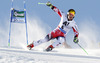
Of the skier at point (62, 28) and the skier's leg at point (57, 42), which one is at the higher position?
the skier at point (62, 28)

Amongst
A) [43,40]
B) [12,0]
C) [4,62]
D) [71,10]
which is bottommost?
[4,62]

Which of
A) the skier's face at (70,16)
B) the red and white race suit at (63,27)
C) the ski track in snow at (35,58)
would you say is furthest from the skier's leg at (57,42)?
the ski track in snow at (35,58)

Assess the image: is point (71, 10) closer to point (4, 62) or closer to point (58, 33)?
point (58, 33)

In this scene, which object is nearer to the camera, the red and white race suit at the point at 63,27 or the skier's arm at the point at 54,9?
the red and white race suit at the point at 63,27

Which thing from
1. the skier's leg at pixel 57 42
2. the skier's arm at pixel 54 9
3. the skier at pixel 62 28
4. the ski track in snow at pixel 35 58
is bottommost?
the ski track in snow at pixel 35 58

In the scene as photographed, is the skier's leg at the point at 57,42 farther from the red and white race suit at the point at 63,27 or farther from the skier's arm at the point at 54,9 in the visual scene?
the skier's arm at the point at 54,9

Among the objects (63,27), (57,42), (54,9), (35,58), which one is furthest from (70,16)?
(35,58)

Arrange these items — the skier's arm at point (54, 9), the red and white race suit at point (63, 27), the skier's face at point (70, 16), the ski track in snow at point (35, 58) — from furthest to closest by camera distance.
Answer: the skier's arm at point (54, 9), the red and white race suit at point (63, 27), the skier's face at point (70, 16), the ski track in snow at point (35, 58)

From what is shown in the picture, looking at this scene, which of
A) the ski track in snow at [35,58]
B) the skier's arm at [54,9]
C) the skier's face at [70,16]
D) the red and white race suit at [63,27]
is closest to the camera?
the ski track in snow at [35,58]

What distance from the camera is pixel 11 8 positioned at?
1038 centimetres

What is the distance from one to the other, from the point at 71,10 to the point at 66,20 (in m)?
0.37

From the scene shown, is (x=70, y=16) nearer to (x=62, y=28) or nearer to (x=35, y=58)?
(x=62, y=28)

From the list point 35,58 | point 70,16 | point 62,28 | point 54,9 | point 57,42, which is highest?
point 54,9

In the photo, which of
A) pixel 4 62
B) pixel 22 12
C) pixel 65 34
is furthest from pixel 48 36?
pixel 22 12
